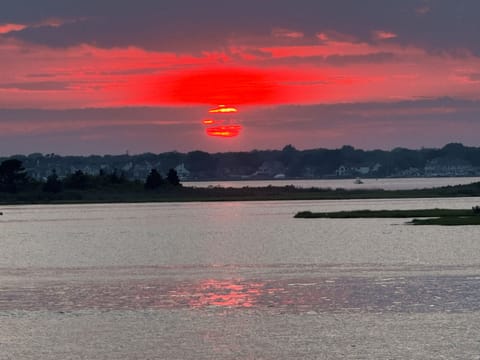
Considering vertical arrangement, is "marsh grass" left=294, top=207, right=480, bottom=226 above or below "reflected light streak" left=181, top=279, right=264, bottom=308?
above

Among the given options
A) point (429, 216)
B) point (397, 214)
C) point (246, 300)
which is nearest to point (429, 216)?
point (429, 216)

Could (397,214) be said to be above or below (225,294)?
above

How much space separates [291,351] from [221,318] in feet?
24.0

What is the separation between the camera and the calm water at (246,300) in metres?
34.1

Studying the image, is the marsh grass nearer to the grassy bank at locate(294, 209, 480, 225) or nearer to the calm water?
the grassy bank at locate(294, 209, 480, 225)

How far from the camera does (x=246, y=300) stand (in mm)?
45562

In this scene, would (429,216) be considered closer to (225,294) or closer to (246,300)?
(225,294)

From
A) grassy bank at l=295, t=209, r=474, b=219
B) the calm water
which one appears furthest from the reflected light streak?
grassy bank at l=295, t=209, r=474, b=219

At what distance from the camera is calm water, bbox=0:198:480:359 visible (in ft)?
112

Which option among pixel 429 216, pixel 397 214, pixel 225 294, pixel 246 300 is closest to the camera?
pixel 246 300

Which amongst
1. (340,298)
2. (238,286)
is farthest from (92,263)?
(340,298)

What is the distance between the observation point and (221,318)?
40.1 meters

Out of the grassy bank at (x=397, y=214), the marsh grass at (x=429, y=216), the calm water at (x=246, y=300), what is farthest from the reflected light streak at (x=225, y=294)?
the grassy bank at (x=397, y=214)

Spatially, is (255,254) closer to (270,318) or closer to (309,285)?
(309,285)
